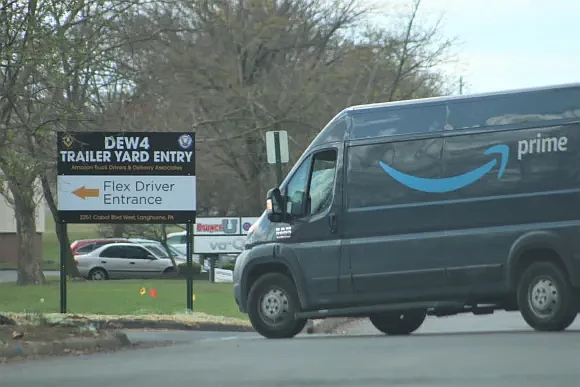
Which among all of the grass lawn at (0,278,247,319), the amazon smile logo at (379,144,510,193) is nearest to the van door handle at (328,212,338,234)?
the amazon smile logo at (379,144,510,193)

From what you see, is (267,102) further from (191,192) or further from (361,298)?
(361,298)

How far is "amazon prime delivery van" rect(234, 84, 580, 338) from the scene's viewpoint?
14422 mm

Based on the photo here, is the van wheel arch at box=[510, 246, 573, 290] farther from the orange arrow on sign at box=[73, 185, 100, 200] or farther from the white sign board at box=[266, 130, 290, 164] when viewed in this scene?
the orange arrow on sign at box=[73, 185, 100, 200]

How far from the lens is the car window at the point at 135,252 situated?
Answer: 155ft

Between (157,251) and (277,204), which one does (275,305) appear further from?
(157,251)

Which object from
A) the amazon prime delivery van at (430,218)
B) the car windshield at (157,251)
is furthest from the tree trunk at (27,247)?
the amazon prime delivery van at (430,218)

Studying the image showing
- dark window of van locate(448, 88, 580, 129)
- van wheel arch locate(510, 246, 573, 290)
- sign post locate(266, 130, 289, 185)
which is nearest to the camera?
dark window of van locate(448, 88, 580, 129)

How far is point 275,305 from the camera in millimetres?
16516

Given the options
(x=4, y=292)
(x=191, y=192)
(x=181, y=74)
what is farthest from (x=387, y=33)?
(x=191, y=192)

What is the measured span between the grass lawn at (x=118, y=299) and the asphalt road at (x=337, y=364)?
877 cm

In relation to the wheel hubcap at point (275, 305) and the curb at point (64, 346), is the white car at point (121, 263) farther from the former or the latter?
the curb at point (64, 346)

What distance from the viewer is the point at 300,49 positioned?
140 ft

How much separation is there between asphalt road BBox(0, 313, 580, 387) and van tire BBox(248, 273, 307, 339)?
5.21ft

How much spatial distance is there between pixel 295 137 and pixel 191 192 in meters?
18.4
